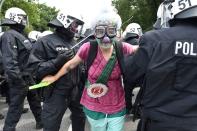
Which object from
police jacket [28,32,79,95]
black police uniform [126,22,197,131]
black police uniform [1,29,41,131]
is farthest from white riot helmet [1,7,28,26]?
black police uniform [126,22,197,131]

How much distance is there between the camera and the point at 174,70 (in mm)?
3230

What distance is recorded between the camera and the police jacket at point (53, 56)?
5.07 metres

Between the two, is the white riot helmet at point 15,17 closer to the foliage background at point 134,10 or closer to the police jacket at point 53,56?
the police jacket at point 53,56

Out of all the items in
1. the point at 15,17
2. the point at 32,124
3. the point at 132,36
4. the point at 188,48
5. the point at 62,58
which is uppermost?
the point at 15,17

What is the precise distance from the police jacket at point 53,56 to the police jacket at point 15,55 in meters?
1.48

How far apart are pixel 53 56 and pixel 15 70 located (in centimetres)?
159

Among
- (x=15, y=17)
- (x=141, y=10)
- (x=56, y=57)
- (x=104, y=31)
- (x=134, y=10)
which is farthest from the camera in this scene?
(x=134, y=10)

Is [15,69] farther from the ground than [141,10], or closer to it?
farther from the ground

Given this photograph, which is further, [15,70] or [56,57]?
[15,70]

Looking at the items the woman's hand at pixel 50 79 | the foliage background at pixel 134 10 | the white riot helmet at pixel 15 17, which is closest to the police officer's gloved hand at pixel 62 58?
the woman's hand at pixel 50 79

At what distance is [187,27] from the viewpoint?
3.26 m

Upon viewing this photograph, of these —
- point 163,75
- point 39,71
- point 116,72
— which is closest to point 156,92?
point 163,75

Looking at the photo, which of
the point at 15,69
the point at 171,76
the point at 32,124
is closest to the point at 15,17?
the point at 15,69

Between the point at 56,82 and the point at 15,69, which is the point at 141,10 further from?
the point at 56,82
